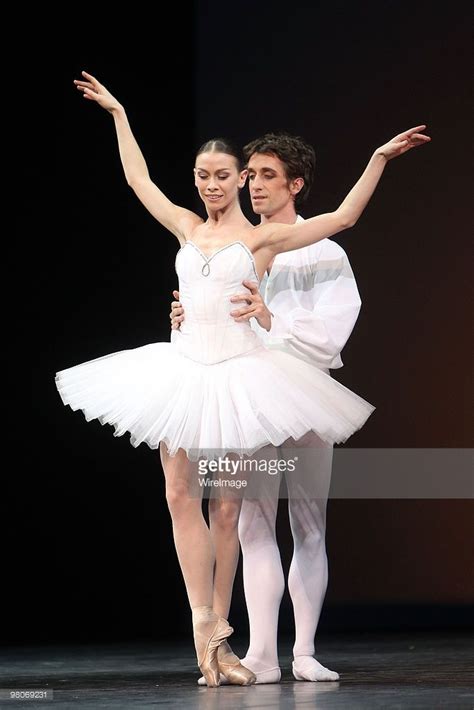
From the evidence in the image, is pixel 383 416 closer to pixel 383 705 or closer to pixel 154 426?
pixel 154 426

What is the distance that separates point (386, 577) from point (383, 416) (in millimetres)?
576

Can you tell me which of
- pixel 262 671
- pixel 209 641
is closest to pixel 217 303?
pixel 209 641

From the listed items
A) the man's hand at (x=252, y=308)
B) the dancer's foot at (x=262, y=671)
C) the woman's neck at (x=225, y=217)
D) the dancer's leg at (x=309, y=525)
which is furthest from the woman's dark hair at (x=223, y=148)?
the dancer's foot at (x=262, y=671)

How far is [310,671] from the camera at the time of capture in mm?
3260

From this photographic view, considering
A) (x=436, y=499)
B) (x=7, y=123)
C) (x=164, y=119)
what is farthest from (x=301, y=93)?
(x=436, y=499)

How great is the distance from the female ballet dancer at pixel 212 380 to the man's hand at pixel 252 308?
0.03m

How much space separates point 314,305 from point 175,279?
129 cm

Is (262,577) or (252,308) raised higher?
(252,308)

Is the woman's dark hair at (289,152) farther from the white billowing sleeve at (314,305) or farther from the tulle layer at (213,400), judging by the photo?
the tulle layer at (213,400)

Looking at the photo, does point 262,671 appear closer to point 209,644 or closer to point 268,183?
point 209,644

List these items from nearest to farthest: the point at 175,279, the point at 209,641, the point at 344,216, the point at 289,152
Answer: the point at 209,641 < the point at 344,216 < the point at 289,152 < the point at 175,279

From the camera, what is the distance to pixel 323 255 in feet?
11.7

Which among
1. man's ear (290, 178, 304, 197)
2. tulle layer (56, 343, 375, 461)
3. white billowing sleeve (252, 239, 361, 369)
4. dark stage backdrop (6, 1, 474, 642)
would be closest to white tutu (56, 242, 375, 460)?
tulle layer (56, 343, 375, 461)

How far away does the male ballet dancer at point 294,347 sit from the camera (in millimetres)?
3312
